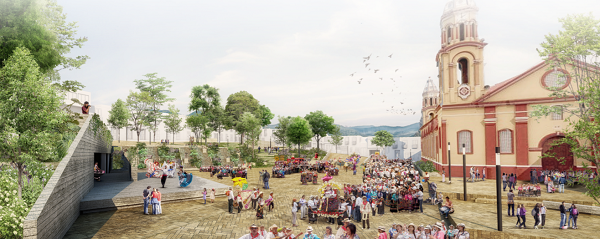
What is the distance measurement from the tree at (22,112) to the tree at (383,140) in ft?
246

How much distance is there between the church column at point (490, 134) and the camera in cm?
2734

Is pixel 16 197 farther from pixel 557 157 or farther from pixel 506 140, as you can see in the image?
pixel 557 157

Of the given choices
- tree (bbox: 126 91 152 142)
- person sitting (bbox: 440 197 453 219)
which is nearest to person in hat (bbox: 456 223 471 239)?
person sitting (bbox: 440 197 453 219)

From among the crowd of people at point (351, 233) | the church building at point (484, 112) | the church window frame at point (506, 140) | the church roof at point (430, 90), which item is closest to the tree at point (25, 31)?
the crowd of people at point (351, 233)

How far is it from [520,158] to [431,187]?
1355 cm

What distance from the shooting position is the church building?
2612 centimetres

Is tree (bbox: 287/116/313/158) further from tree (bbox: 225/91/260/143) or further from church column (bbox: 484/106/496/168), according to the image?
church column (bbox: 484/106/496/168)

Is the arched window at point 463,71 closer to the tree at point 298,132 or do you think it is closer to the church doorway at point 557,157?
the church doorway at point 557,157

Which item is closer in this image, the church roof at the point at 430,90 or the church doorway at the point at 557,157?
the church doorway at the point at 557,157

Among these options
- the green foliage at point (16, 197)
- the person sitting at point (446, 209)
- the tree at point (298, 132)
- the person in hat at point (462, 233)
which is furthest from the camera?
the tree at point (298, 132)

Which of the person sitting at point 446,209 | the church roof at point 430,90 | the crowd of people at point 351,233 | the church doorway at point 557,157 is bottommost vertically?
the person sitting at point 446,209

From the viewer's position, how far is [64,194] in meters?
11.8

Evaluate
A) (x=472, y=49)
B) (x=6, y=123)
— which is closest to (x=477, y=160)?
(x=472, y=49)

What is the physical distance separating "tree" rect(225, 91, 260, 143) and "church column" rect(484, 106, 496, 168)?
41.1 meters
